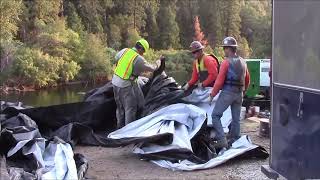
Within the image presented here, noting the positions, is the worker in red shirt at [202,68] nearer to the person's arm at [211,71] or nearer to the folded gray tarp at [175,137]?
the person's arm at [211,71]

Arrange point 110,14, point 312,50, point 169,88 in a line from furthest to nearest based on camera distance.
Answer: point 110,14
point 169,88
point 312,50

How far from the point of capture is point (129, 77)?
8.45 m

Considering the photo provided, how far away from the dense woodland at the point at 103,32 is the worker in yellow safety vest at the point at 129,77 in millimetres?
34101

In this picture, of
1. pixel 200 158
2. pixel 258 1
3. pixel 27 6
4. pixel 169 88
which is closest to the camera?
pixel 200 158

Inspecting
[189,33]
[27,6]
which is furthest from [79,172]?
[189,33]

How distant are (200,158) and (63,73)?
43760mm

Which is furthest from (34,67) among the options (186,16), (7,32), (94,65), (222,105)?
(186,16)

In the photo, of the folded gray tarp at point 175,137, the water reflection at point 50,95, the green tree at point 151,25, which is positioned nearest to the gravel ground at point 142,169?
the folded gray tarp at point 175,137

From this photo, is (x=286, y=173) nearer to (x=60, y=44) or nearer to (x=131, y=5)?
(x=60, y=44)

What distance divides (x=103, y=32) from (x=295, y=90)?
69.0 meters

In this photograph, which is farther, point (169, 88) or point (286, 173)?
point (169, 88)

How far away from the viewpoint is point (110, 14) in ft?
254

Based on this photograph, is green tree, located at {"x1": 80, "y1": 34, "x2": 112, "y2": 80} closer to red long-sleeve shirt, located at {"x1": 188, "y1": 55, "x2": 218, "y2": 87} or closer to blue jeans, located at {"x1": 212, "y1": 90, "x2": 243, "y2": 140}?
red long-sleeve shirt, located at {"x1": 188, "y1": 55, "x2": 218, "y2": 87}

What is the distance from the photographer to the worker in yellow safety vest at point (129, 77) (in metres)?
8.36
